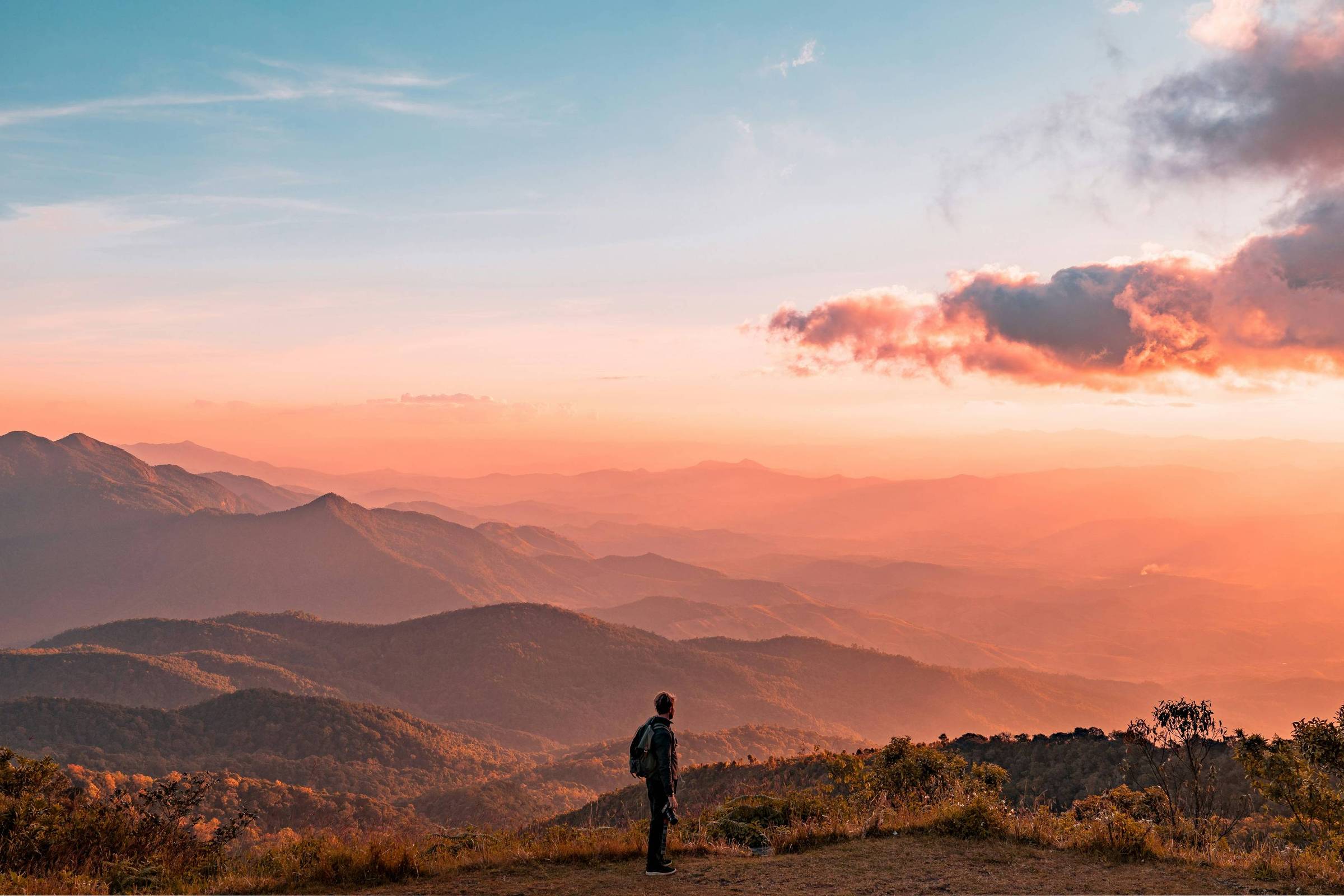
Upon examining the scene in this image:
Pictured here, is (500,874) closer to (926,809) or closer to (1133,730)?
(926,809)

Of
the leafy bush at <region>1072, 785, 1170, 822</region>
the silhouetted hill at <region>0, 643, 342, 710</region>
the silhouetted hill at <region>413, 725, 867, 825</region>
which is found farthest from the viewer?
the silhouetted hill at <region>0, 643, 342, 710</region>

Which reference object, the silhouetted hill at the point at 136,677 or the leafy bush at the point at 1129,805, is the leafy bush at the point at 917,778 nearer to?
the leafy bush at the point at 1129,805

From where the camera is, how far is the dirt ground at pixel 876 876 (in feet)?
33.8

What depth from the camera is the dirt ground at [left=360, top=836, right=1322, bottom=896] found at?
33.8 feet

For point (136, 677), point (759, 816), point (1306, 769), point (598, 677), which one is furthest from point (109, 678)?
point (1306, 769)

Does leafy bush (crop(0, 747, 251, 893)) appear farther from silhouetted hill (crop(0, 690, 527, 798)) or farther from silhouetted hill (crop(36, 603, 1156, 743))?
silhouetted hill (crop(36, 603, 1156, 743))

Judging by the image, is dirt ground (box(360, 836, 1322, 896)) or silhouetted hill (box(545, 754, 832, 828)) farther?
silhouetted hill (box(545, 754, 832, 828))

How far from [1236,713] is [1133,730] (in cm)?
20584

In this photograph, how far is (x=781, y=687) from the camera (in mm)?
139375

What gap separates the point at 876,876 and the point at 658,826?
3052 millimetres

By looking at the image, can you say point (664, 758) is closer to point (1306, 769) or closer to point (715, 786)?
point (1306, 769)

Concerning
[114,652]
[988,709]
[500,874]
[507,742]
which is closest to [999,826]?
[500,874]

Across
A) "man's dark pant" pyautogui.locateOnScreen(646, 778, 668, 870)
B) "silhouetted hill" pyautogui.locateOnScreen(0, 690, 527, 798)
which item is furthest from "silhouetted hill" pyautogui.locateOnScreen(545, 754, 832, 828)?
Answer: "silhouetted hill" pyautogui.locateOnScreen(0, 690, 527, 798)

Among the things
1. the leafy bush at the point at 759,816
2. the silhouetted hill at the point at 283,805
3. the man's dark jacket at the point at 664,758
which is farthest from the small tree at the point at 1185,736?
the silhouetted hill at the point at 283,805
